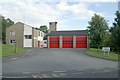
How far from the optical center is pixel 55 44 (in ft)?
246

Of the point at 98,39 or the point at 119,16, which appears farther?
the point at 98,39

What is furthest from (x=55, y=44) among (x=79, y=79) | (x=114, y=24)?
(x=79, y=79)

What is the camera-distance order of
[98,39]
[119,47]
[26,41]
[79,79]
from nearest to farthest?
1. [79,79]
2. [119,47]
3. [98,39]
4. [26,41]

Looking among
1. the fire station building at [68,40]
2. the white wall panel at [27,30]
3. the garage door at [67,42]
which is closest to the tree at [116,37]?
the fire station building at [68,40]

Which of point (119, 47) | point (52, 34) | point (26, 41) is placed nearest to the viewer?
point (119, 47)

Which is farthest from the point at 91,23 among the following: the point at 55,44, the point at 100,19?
the point at 55,44

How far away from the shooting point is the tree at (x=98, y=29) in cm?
6112

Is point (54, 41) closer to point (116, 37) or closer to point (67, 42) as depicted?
point (67, 42)

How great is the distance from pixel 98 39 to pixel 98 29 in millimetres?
2504

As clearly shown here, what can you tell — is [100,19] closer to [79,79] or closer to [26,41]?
[26,41]

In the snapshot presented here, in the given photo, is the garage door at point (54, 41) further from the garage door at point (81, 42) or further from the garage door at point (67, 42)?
the garage door at point (81, 42)

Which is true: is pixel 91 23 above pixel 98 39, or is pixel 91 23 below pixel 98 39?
above

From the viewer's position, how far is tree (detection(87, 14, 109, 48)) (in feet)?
201

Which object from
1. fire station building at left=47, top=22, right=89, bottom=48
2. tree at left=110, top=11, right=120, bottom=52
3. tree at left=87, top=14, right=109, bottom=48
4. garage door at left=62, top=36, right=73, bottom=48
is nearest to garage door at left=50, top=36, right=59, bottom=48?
fire station building at left=47, top=22, right=89, bottom=48
